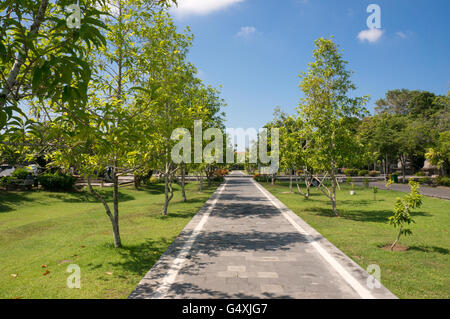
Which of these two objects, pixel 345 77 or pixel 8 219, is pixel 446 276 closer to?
pixel 345 77

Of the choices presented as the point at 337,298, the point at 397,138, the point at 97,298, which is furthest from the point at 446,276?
the point at 397,138

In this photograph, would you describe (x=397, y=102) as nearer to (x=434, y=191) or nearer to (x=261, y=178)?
(x=261, y=178)

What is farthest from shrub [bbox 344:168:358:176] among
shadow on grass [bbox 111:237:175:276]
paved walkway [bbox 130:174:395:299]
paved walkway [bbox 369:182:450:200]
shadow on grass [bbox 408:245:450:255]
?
shadow on grass [bbox 111:237:175:276]

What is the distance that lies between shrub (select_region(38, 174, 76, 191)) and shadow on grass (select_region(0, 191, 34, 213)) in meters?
1.40

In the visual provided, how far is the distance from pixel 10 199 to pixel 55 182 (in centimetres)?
374

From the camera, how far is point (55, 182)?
813 inches

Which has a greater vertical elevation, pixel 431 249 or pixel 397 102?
pixel 397 102

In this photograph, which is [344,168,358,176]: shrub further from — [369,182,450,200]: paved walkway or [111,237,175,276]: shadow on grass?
[111,237,175,276]: shadow on grass

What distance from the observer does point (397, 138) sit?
3716 centimetres

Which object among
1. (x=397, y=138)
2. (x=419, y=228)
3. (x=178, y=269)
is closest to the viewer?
(x=178, y=269)

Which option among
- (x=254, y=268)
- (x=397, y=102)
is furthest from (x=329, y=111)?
(x=397, y=102)

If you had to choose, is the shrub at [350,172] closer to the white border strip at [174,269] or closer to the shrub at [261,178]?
the shrub at [261,178]

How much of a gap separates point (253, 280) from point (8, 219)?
12.7 meters

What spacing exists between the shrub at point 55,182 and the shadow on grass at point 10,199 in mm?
1397
